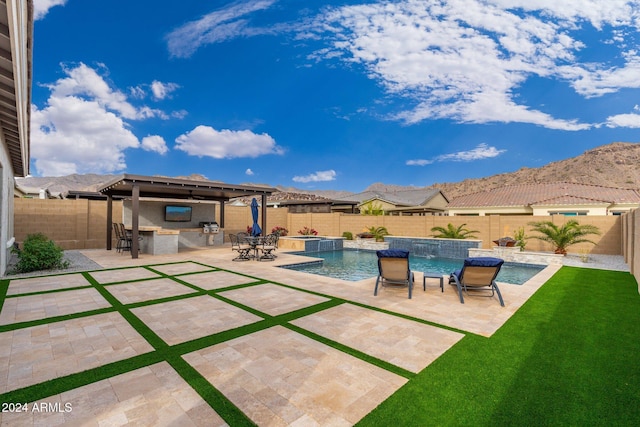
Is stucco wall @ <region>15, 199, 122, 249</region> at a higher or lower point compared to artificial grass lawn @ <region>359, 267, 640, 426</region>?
higher

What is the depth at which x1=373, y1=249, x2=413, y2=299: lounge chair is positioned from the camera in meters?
6.62

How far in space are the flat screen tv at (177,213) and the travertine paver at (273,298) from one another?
11.8m

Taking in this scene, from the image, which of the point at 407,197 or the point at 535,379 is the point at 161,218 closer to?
the point at 535,379

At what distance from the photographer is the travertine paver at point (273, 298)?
5.65 m

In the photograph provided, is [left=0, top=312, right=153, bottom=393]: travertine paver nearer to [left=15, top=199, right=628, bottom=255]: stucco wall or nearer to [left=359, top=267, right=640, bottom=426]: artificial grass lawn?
[left=359, top=267, right=640, bottom=426]: artificial grass lawn

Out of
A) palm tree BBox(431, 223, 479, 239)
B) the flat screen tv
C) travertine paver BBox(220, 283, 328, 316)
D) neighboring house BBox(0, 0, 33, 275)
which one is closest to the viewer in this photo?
neighboring house BBox(0, 0, 33, 275)

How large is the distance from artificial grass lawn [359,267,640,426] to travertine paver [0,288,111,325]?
Answer: 18.4 feet

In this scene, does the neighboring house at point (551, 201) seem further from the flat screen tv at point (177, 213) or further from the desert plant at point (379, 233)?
the flat screen tv at point (177, 213)

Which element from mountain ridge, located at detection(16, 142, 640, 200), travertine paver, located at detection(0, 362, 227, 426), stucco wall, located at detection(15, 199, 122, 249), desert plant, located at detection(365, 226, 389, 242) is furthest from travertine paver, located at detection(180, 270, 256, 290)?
mountain ridge, located at detection(16, 142, 640, 200)

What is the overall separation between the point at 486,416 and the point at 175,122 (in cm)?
5182

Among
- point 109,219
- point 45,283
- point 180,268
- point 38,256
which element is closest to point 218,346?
point 45,283

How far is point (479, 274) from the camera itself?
633 cm

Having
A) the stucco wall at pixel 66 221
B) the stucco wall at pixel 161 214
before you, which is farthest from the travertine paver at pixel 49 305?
the stucco wall at pixel 66 221

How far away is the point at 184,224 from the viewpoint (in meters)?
17.6
